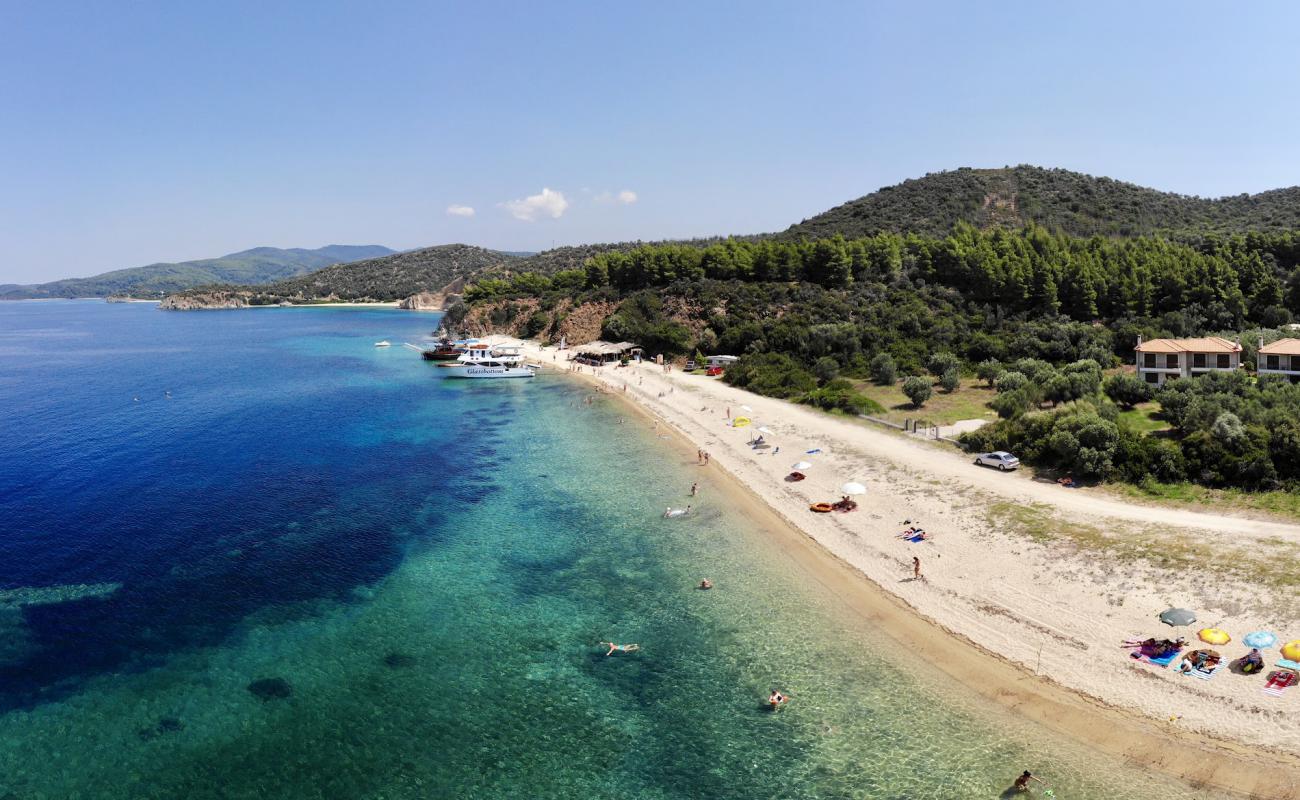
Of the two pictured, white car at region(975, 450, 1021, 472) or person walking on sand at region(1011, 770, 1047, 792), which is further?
white car at region(975, 450, 1021, 472)

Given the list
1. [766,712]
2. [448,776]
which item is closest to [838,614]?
[766,712]

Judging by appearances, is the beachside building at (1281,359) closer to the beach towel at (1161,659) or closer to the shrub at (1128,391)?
the shrub at (1128,391)

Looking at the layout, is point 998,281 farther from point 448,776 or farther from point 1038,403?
point 448,776

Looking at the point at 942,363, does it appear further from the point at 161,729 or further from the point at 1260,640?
the point at 161,729

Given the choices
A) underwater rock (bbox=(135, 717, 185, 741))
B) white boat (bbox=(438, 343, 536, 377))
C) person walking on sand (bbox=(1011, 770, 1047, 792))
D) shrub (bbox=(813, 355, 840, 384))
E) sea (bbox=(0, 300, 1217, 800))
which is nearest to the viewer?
person walking on sand (bbox=(1011, 770, 1047, 792))

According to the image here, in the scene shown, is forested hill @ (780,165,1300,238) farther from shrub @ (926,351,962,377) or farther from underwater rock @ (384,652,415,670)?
underwater rock @ (384,652,415,670)

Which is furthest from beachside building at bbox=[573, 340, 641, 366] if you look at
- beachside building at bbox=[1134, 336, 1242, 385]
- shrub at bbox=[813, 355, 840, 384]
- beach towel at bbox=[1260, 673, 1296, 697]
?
beach towel at bbox=[1260, 673, 1296, 697]

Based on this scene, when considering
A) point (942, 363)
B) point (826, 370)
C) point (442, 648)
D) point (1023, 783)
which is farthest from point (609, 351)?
point (1023, 783)

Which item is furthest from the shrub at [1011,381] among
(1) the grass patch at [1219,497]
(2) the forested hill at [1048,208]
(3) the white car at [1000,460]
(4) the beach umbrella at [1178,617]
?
(2) the forested hill at [1048,208]
